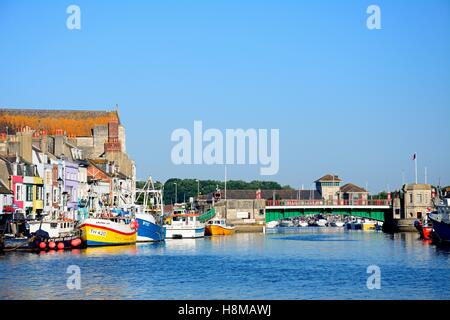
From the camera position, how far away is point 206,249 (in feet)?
331

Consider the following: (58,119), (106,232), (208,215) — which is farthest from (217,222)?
(106,232)

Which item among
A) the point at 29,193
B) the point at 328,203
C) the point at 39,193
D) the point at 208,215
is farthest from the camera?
the point at 328,203

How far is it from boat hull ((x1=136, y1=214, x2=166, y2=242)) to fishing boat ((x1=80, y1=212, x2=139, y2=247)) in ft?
13.6

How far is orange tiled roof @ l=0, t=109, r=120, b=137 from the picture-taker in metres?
157

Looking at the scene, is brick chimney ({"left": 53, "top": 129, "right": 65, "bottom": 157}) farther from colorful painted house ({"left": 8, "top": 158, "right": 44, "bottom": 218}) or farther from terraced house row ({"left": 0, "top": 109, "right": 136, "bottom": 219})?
colorful painted house ({"left": 8, "top": 158, "right": 44, "bottom": 218})

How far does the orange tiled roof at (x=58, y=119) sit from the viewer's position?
516ft

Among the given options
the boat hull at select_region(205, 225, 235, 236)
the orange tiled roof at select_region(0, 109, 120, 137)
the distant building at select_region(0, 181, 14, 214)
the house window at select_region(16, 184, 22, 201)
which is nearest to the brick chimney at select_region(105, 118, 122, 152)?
the orange tiled roof at select_region(0, 109, 120, 137)

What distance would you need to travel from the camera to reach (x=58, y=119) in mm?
166625

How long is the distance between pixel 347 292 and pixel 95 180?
262 ft

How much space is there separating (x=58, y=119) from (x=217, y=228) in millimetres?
36782

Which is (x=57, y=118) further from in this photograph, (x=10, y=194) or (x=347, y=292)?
(x=347, y=292)

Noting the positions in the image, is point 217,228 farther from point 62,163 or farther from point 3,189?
point 3,189

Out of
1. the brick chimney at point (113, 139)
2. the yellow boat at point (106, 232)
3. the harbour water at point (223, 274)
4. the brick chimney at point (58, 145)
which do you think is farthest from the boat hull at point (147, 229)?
the brick chimney at point (113, 139)

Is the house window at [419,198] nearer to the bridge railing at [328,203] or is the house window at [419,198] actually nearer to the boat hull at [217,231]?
the bridge railing at [328,203]
